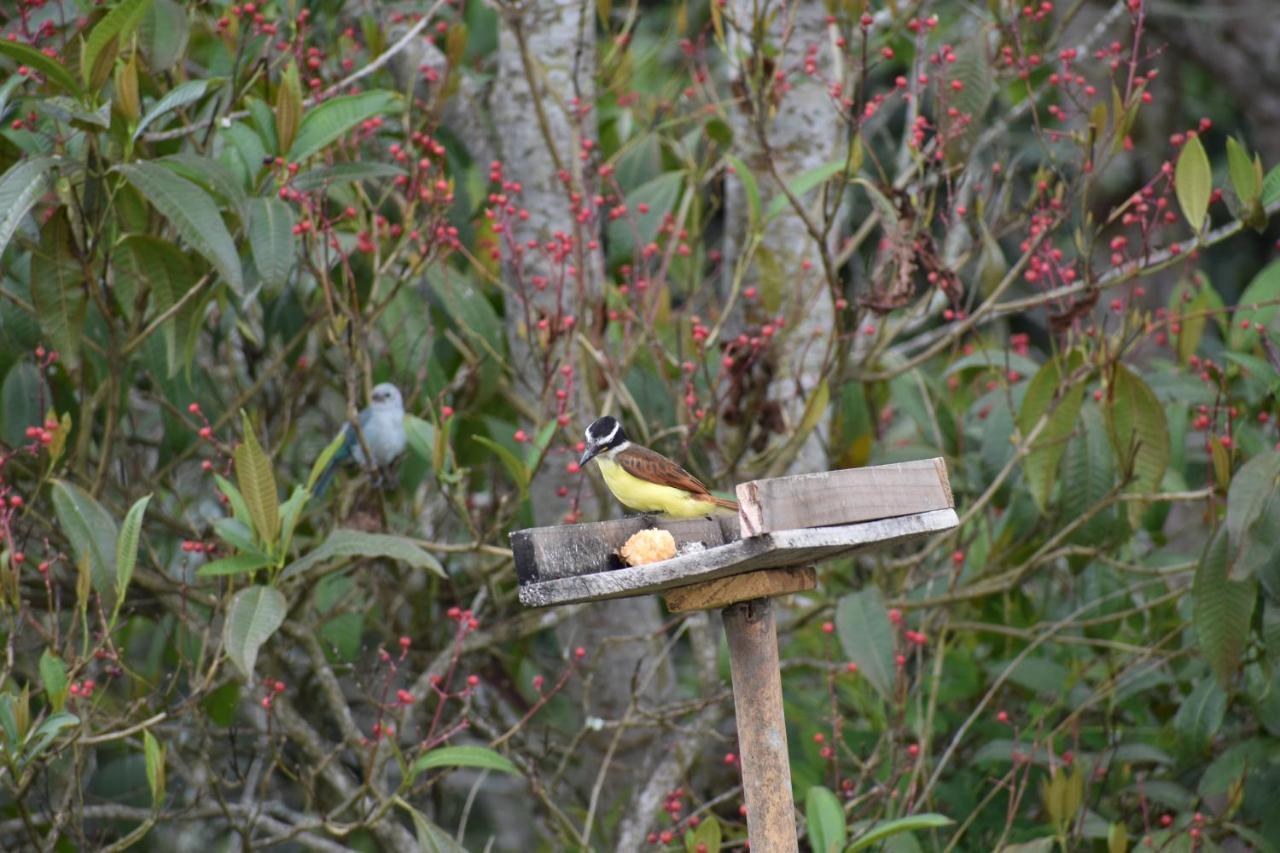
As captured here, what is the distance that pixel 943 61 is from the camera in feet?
13.2

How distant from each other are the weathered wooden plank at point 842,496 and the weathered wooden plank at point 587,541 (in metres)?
0.51

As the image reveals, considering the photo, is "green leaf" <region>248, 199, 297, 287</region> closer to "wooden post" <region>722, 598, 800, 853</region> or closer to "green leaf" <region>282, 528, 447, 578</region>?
"green leaf" <region>282, 528, 447, 578</region>

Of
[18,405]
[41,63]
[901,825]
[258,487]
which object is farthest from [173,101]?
[901,825]

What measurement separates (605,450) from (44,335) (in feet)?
4.91

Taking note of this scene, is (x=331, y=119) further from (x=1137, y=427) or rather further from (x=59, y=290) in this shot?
(x=1137, y=427)

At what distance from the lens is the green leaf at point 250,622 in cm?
310

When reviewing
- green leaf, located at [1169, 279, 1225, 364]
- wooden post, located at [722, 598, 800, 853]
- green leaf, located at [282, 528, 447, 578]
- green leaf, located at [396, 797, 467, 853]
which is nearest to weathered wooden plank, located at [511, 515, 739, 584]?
wooden post, located at [722, 598, 800, 853]

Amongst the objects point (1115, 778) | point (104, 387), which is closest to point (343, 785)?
point (104, 387)

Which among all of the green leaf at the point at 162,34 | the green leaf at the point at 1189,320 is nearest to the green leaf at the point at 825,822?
the green leaf at the point at 1189,320

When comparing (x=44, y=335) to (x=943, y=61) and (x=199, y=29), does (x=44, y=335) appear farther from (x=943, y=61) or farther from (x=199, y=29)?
(x=943, y=61)

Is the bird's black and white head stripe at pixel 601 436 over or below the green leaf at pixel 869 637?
over

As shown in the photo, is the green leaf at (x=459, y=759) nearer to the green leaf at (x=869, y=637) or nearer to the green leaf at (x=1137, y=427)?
the green leaf at (x=869, y=637)

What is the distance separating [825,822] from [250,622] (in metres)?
1.32

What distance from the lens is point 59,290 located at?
3682 millimetres
